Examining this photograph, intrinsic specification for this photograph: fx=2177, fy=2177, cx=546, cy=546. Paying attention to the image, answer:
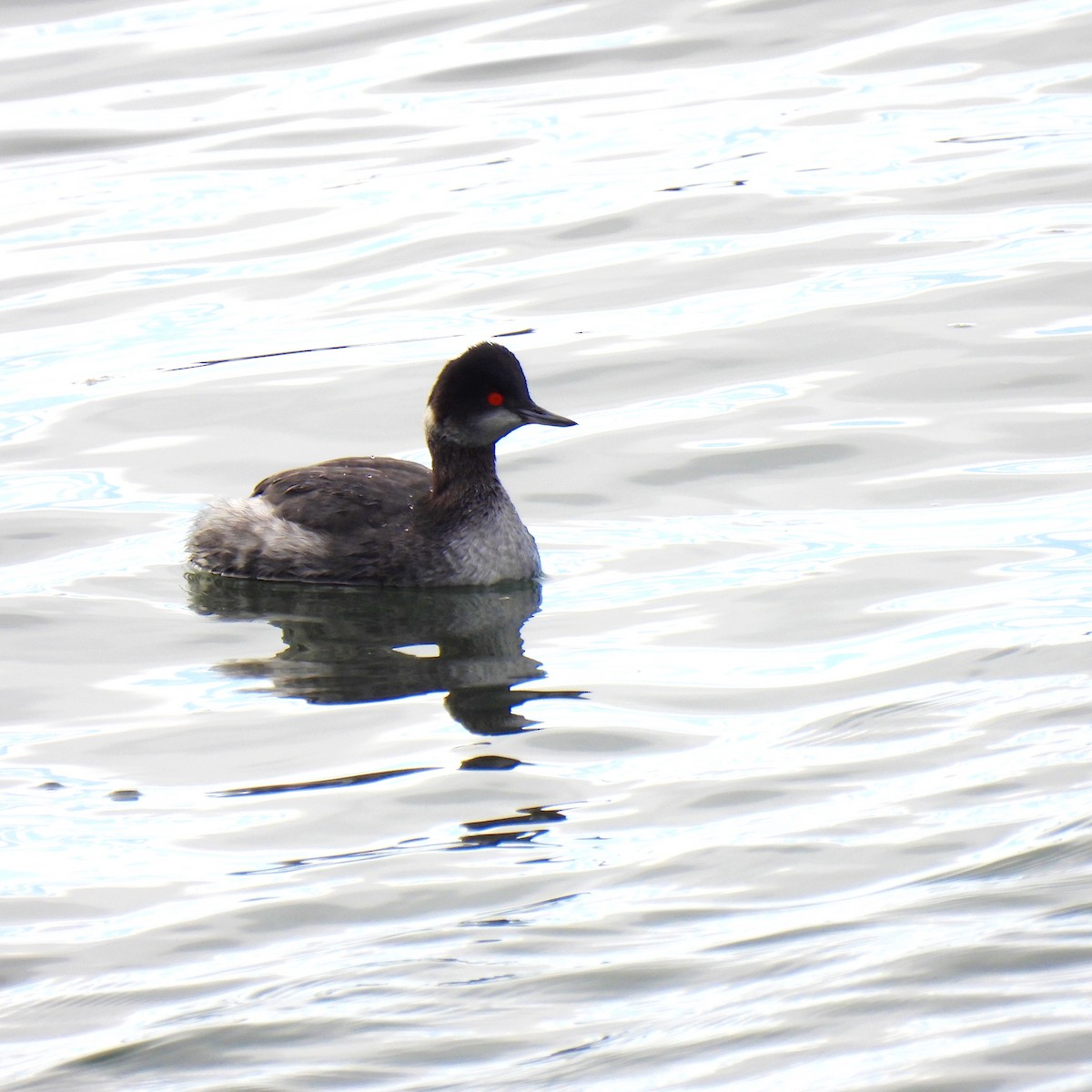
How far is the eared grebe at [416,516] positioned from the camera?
9500 millimetres

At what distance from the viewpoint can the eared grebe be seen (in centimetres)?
950

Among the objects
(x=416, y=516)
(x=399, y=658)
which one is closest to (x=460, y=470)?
(x=416, y=516)

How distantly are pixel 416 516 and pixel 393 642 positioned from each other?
1.17 meters


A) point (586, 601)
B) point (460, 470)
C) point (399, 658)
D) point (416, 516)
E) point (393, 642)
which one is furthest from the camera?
point (460, 470)

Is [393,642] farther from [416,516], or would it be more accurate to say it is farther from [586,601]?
[416,516]

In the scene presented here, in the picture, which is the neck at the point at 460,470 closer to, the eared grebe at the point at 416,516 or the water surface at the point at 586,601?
the eared grebe at the point at 416,516

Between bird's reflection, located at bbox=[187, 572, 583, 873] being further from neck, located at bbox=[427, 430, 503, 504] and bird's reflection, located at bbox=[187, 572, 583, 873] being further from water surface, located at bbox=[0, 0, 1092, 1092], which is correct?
neck, located at bbox=[427, 430, 503, 504]

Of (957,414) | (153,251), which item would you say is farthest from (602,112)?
(957,414)

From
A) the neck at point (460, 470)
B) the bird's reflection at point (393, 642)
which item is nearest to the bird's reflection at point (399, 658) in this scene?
the bird's reflection at point (393, 642)

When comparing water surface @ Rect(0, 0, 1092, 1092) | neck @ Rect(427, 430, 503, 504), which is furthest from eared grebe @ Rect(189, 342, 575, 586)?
water surface @ Rect(0, 0, 1092, 1092)

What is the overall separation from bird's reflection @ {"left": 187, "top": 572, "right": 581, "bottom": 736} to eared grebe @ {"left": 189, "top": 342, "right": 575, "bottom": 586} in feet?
0.32

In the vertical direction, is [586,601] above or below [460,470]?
below

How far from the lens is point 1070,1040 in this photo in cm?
479

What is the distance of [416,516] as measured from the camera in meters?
9.73
